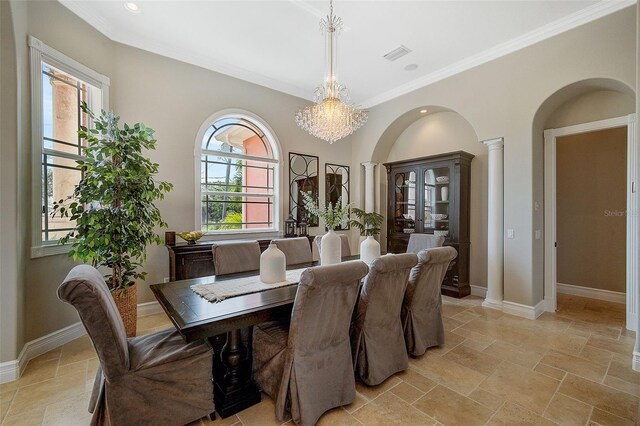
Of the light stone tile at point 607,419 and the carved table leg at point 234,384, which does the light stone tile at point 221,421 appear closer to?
the carved table leg at point 234,384

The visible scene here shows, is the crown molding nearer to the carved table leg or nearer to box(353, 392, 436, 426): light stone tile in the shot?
box(353, 392, 436, 426): light stone tile

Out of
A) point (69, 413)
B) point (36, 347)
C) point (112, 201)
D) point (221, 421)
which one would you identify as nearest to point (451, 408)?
point (221, 421)

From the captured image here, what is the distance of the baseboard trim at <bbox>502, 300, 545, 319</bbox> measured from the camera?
3.46 metres

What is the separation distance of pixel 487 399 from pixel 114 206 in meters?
3.60

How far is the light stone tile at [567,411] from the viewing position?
5.88ft

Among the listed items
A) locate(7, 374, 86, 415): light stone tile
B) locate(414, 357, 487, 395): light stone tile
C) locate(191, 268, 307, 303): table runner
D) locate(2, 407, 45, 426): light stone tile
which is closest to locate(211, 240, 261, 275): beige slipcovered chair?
locate(191, 268, 307, 303): table runner

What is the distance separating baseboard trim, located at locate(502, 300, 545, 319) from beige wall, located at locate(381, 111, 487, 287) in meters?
0.67

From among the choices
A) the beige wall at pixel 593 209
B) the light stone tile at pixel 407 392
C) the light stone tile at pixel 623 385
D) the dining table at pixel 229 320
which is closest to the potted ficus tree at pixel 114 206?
the dining table at pixel 229 320

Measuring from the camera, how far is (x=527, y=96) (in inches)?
136

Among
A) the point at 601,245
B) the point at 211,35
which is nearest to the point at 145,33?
the point at 211,35

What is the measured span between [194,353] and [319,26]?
3.42 metres

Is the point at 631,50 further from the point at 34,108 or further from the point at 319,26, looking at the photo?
the point at 34,108

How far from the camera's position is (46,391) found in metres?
2.06

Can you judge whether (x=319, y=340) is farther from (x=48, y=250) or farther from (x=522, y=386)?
(x=48, y=250)
